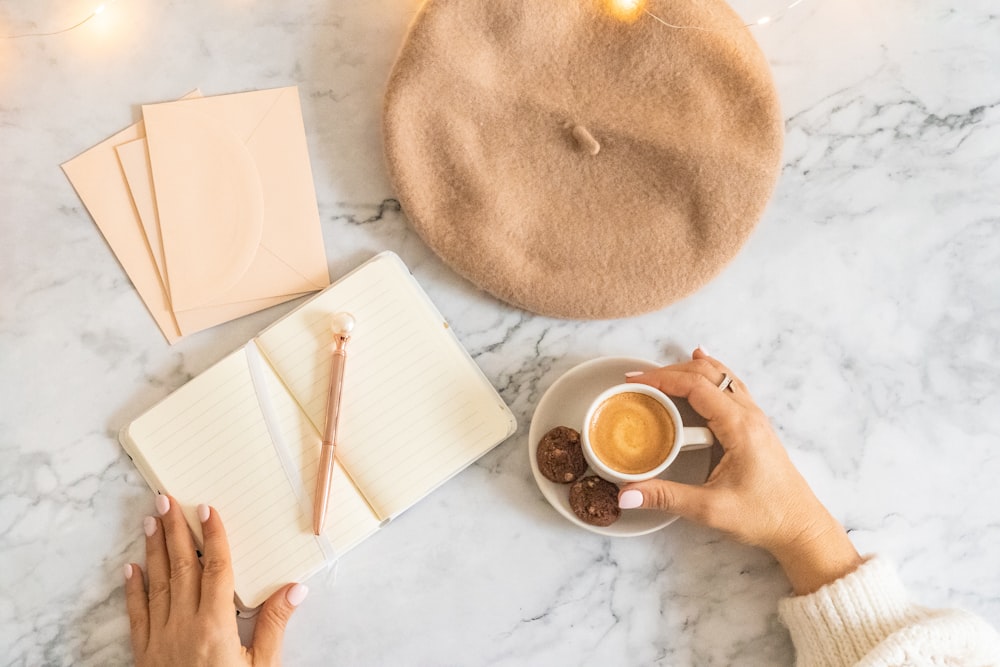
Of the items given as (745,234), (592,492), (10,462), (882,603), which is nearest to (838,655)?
(882,603)

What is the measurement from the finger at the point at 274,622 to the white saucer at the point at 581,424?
25 cm

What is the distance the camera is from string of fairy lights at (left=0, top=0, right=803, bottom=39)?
2.68 ft

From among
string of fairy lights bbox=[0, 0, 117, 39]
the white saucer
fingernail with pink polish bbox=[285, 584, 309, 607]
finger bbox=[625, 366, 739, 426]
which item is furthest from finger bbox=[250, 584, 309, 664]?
string of fairy lights bbox=[0, 0, 117, 39]

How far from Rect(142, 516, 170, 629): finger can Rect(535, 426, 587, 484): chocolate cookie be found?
0.36 meters

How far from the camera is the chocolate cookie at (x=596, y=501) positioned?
2.51ft

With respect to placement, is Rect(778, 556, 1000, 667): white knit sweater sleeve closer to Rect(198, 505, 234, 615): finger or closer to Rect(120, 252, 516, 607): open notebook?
Rect(120, 252, 516, 607): open notebook

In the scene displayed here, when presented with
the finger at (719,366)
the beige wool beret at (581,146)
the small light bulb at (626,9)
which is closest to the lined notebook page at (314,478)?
the beige wool beret at (581,146)

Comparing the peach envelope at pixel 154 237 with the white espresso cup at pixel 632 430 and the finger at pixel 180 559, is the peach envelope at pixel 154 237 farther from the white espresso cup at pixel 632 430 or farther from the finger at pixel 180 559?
the white espresso cup at pixel 632 430

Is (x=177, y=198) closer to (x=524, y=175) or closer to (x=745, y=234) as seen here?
(x=524, y=175)

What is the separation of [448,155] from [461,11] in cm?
14

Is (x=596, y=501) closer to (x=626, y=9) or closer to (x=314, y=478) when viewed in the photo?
(x=314, y=478)

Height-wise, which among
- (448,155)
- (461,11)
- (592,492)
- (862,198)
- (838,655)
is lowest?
(838,655)

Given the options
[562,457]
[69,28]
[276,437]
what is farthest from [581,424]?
[69,28]

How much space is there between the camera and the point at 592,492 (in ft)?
2.51
